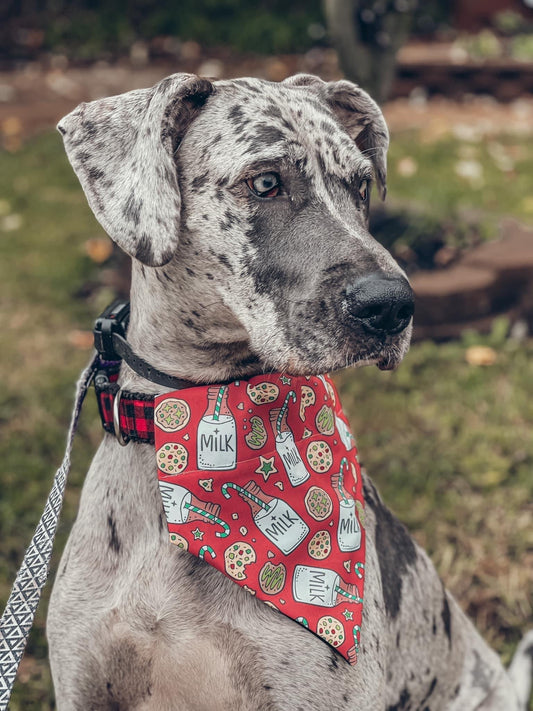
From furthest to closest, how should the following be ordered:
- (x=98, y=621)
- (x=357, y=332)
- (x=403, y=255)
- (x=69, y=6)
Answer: (x=69, y=6) < (x=403, y=255) < (x=98, y=621) < (x=357, y=332)

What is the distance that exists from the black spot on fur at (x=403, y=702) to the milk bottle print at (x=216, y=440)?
977 millimetres

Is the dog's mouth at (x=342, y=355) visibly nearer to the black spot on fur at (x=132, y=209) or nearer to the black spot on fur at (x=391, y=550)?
the black spot on fur at (x=132, y=209)

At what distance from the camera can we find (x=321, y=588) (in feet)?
7.23

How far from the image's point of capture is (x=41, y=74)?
1109cm

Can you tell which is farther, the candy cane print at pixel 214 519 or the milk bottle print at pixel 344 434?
the milk bottle print at pixel 344 434

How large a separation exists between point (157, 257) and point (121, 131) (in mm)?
406

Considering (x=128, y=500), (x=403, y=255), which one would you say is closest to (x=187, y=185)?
(x=128, y=500)

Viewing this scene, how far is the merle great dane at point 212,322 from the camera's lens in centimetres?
211

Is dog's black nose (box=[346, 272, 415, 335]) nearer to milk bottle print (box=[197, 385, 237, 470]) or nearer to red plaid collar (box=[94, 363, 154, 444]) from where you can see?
milk bottle print (box=[197, 385, 237, 470])

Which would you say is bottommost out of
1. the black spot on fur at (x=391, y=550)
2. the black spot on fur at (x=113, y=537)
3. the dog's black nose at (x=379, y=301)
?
the black spot on fur at (x=391, y=550)

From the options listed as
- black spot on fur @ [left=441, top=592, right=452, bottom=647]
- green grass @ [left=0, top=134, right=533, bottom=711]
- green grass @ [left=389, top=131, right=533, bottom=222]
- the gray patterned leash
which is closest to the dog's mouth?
the gray patterned leash

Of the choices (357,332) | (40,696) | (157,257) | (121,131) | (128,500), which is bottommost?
(40,696)

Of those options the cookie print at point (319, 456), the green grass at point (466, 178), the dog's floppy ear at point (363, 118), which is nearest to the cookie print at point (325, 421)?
the cookie print at point (319, 456)

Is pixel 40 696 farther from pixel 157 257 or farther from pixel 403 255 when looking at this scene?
pixel 403 255
